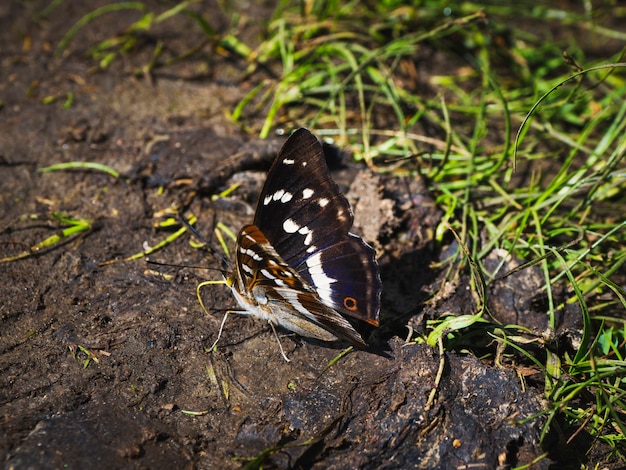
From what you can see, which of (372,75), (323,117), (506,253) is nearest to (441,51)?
(372,75)

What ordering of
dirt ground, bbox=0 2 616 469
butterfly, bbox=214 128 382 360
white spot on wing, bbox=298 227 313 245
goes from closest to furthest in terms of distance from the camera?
dirt ground, bbox=0 2 616 469, butterfly, bbox=214 128 382 360, white spot on wing, bbox=298 227 313 245

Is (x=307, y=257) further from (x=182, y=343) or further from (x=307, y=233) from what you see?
(x=182, y=343)

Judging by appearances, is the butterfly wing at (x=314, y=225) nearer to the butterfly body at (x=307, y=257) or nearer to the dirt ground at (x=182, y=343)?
the butterfly body at (x=307, y=257)

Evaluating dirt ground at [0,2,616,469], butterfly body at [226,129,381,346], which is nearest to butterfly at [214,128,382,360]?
butterfly body at [226,129,381,346]

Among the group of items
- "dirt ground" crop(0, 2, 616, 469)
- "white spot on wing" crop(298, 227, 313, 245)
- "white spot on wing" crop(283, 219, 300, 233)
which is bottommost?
"dirt ground" crop(0, 2, 616, 469)

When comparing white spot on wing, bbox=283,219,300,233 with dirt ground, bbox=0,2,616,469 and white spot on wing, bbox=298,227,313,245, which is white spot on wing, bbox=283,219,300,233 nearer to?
white spot on wing, bbox=298,227,313,245

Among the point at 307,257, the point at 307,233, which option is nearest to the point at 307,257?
the point at 307,257
